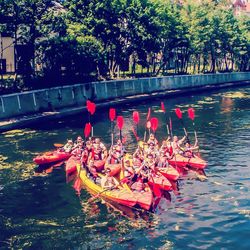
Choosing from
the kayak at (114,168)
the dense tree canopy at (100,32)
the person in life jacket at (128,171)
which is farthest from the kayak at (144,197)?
the dense tree canopy at (100,32)

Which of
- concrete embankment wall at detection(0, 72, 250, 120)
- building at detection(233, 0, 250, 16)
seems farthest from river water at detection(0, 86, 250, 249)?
building at detection(233, 0, 250, 16)

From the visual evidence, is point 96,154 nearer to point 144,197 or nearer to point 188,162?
point 188,162

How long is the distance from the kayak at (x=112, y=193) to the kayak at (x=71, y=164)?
270 cm

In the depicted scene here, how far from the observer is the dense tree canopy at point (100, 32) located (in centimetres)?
5172

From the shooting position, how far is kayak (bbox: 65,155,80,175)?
30859mm

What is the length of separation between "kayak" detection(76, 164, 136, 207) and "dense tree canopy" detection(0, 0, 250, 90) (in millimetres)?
25733

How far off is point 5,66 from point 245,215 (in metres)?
49.8

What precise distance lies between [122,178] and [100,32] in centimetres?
3906

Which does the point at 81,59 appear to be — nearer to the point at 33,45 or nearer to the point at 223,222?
the point at 33,45

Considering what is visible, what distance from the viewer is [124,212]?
2411 cm

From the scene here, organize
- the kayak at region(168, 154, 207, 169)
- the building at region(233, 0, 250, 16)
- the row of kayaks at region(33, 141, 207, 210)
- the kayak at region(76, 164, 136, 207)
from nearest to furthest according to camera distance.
A: the kayak at region(76, 164, 136, 207) → the row of kayaks at region(33, 141, 207, 210) → the kayak at region(168, 154, 207, 169) → the building at region(233, 0, 250, 16)

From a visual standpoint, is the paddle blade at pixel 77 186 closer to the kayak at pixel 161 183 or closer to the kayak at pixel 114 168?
the kayak at pixel 114 168

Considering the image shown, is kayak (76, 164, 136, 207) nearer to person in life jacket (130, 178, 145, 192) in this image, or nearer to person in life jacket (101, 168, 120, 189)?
person in life jacket (101, 168, 120, 189)

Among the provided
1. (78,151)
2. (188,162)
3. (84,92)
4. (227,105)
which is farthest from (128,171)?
(227,105)
